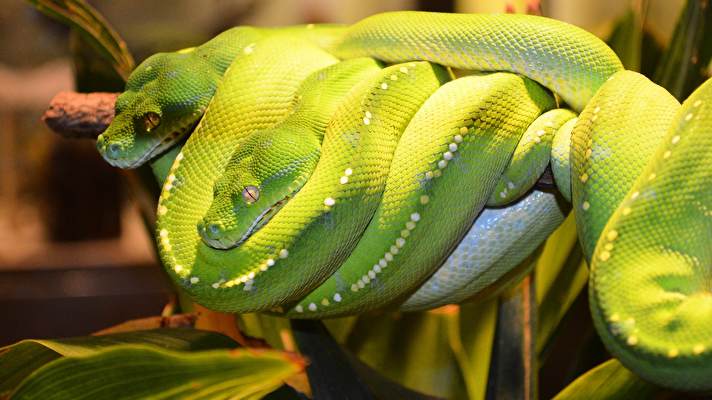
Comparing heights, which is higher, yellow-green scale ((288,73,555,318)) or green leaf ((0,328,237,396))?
yellow-green scale ((288,73,555,318))

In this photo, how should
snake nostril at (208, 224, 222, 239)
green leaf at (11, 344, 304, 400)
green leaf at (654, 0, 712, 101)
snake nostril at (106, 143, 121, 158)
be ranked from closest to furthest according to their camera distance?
green leaf at (11, 344, 304, 400)
snake nostril at (208, 224, 222, 239)
snake nostril at (106, 143, 121, 158)
green leaf at (654, 0, 712, 101)

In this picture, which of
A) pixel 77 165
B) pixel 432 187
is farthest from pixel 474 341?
pixel 77 165

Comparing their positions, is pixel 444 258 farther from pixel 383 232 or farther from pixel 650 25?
pixel 650 25

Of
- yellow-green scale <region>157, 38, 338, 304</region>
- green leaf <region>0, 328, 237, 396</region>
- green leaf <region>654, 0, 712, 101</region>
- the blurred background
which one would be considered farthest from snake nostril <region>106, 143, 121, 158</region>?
the blurred background

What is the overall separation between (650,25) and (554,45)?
1.38m

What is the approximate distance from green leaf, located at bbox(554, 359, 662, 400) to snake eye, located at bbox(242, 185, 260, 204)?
906 mm

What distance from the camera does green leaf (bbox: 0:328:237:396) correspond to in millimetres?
1187

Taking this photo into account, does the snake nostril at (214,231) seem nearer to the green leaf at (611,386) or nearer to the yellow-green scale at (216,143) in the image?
the yellow-green scale at (216,143)

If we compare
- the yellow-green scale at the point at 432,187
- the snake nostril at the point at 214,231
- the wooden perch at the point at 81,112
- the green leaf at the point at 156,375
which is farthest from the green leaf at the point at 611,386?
the wooden perch at the point at 81,112

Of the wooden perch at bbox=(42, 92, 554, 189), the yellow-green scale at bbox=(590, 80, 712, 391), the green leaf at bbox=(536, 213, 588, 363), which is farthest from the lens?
the green leaf at bbox=(536, 213, 588, 363)

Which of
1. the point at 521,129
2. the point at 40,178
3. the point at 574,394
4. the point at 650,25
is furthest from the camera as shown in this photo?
the point at 40,178

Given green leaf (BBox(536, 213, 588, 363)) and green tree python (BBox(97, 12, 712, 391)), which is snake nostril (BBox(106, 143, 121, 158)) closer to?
green tree python (BBox(97, 12, 712, 391))

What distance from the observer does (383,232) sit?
1151 mm

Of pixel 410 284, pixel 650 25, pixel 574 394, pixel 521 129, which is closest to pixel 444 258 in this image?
pixel 410 284
